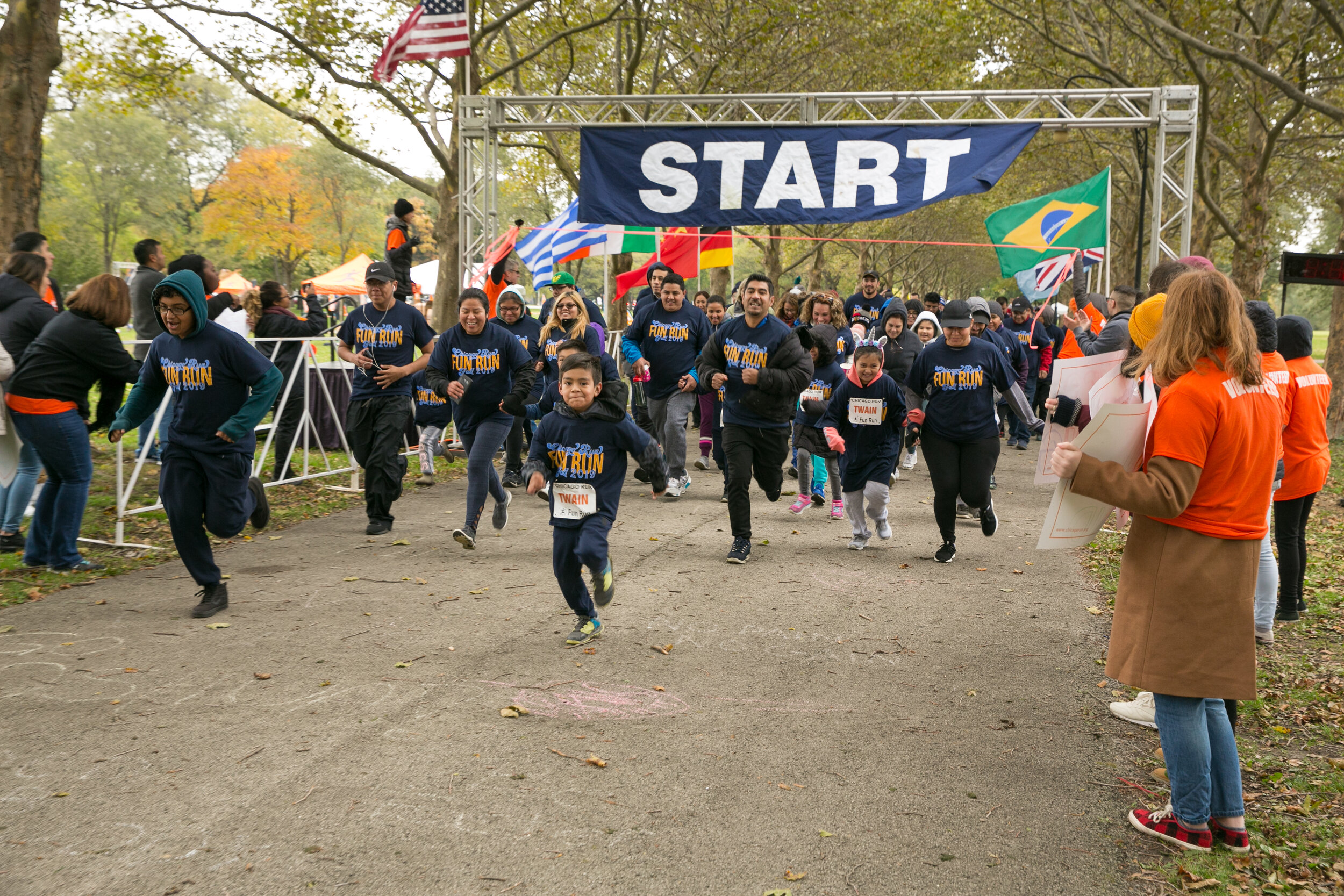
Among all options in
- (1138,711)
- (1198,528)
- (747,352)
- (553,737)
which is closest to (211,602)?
(553,737)

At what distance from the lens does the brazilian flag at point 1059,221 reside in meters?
15.5

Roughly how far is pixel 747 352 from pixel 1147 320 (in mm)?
4581

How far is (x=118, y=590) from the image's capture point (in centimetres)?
690

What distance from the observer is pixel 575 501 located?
5.78 m

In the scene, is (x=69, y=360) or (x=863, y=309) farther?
(x=863, y=309)

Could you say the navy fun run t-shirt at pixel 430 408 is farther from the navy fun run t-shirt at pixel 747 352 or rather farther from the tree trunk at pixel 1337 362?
the tree trunk at pixel 1337 362

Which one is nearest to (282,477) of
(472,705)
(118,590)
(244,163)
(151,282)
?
(151,282)

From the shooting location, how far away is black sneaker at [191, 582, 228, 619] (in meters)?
6.29

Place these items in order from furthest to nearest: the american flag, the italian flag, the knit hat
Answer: the italian flag → the american flag → the knit hat

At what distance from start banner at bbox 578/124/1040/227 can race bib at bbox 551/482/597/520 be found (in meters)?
7.98

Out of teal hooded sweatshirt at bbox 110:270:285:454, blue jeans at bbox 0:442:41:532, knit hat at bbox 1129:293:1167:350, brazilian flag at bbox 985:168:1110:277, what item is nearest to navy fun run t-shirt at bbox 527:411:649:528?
teal hooded sweatshirt at bbox 110:270:285:454

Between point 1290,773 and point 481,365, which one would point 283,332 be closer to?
point 481,365

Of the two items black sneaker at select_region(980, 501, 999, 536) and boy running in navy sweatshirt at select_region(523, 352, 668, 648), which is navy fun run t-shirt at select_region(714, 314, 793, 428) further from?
boy running in navy sweatshirt at select_region(523, 352, 668, 648)

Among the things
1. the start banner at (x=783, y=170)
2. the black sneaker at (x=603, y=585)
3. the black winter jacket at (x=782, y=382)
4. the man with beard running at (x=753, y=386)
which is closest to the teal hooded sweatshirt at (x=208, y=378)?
the black sneaker at (x=603, y=585)
